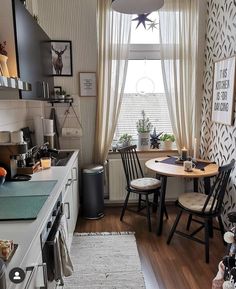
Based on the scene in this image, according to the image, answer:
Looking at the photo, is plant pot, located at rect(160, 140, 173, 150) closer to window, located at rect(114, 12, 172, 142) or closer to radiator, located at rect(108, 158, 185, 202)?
window, located at rect(114, 12, 172, 142)

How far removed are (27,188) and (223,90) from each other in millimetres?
2209

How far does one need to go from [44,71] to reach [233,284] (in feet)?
7.48

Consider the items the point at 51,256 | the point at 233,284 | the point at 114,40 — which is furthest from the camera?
the point at 114,40

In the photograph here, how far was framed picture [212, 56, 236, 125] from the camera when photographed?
100 inches

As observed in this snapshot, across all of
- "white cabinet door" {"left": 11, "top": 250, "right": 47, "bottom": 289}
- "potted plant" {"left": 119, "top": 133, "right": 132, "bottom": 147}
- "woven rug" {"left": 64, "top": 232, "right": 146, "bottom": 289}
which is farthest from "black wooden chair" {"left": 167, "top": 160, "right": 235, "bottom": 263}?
"white cabinet door" {"left": 11, "top": 250, "right": 47, "bottom": 289}

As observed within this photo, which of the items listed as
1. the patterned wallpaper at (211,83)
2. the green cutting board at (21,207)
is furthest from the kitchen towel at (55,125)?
the patterned wallpaper at (211,83)

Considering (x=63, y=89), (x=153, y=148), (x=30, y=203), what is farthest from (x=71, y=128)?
(x=30, y=203)

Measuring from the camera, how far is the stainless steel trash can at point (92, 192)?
10.1ft

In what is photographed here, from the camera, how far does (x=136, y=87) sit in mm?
3514

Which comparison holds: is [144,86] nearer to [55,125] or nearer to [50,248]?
[55,125]

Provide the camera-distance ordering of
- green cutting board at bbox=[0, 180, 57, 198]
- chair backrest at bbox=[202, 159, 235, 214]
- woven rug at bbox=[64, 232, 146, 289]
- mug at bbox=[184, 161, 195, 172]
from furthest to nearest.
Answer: mug at bbox=[184, 161, 195, 172] < chair backrest at bbox=[202, 159, 235, 214] < woven rug at bbox=[64, 232, 146, 289] < green cutting board at bbox=[0, 180, 57, 198]

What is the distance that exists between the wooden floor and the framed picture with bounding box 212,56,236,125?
1309 mm

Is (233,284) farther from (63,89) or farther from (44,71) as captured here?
(63,89)

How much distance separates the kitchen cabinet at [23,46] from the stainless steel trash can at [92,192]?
115cm
